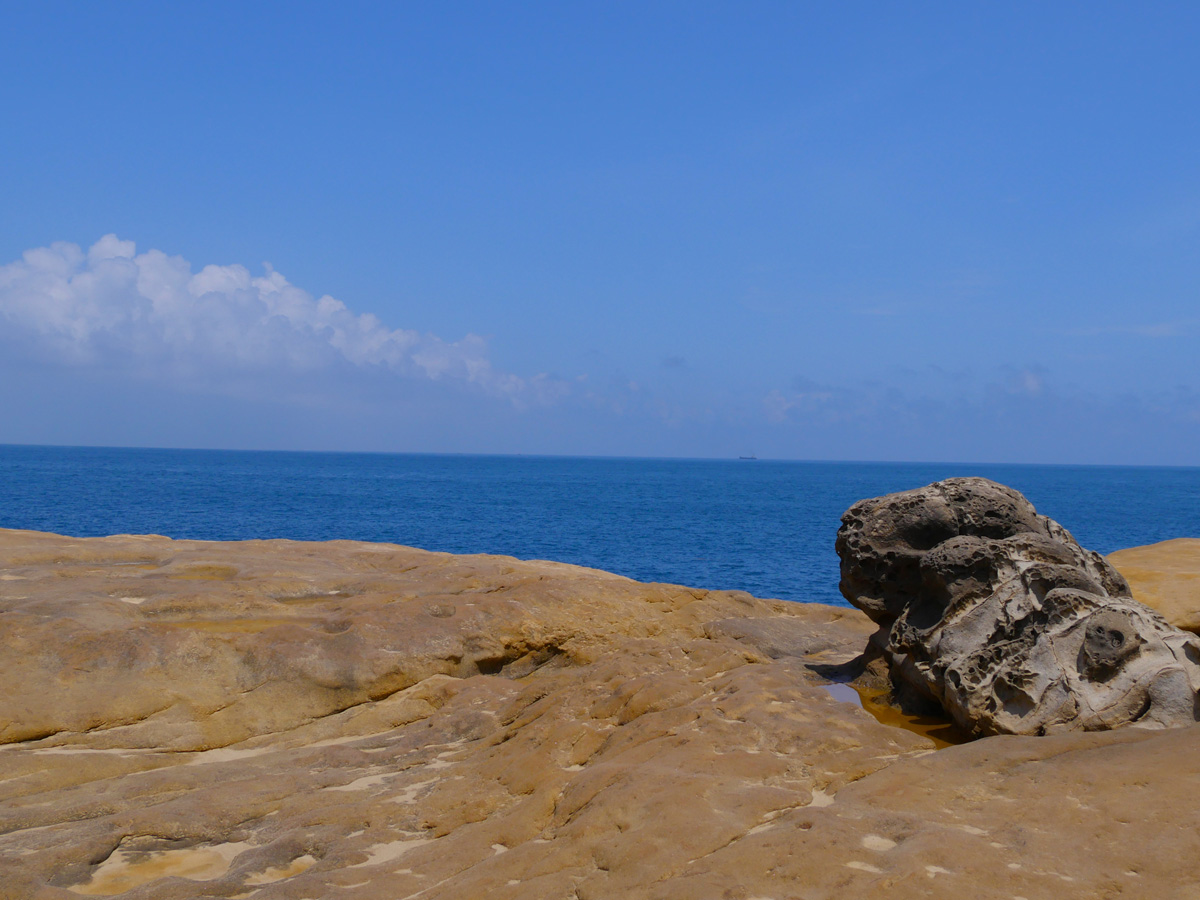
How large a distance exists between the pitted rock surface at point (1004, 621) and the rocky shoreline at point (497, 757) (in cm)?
72

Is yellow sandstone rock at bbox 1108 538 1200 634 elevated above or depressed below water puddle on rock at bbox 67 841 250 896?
above

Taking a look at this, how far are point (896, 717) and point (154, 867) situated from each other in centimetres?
761

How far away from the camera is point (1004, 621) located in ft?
29.7

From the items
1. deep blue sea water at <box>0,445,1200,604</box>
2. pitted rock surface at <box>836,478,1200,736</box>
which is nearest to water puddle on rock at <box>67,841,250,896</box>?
pitted rock surface at <box>836,478,1200,736</box>

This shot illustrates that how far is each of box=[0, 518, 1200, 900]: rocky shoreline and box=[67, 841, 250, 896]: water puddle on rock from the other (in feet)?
0.11

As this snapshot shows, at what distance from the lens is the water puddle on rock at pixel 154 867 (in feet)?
24.4

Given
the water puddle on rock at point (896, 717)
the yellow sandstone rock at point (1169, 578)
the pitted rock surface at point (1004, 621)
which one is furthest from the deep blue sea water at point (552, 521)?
the water puddle on rock at point (896, 717)

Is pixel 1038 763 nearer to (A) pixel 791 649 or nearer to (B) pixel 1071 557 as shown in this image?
(B) pixel 1071 557

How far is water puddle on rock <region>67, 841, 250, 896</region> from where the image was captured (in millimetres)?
7449

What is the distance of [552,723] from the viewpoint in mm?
9938

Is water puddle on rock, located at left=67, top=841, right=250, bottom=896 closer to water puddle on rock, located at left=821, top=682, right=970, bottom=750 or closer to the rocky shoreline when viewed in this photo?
the rocky shoreline

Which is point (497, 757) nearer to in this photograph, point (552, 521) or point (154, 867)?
point (154, 867)

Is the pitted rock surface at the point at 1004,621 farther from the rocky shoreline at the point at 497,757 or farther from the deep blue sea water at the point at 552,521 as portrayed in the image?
the deep blue sea water at the point at 552,521

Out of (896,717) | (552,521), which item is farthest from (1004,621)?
(552,521)
